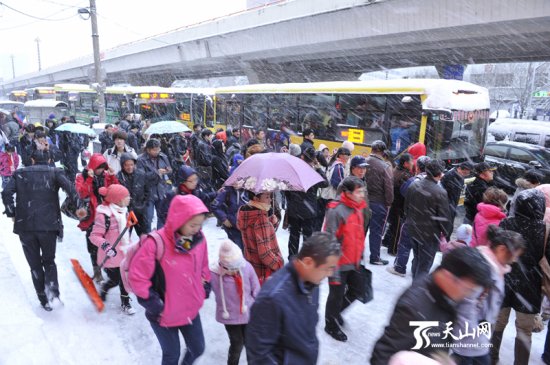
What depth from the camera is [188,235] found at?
9.45ft

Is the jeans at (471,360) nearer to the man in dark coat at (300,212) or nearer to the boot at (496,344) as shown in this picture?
the boot at (496,344)

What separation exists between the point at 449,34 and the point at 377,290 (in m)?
12.3

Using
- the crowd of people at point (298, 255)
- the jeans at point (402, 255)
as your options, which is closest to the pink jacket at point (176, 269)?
the crowd of people at point (298, 255)

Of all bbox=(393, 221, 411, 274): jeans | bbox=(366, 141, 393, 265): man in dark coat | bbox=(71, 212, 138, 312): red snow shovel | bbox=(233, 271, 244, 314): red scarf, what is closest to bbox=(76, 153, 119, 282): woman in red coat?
bbox=(71, 212, 138, 312): red snow shovel

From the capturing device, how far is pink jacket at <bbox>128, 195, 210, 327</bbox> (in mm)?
2742

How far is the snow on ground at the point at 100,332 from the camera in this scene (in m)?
3.70

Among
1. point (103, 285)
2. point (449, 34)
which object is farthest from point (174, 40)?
point (103, 285)

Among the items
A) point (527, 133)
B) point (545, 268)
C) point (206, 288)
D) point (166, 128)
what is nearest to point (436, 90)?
point (166, 128)

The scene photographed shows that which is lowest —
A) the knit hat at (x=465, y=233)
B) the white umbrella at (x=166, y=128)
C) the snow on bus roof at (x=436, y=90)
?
the knit hat at (x=465, y=233)

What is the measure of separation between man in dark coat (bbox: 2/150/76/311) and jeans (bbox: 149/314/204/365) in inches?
87.4

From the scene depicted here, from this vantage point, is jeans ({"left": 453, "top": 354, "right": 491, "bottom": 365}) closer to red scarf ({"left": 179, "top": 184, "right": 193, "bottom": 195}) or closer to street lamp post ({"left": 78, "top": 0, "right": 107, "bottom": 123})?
red scarf ({"left": 179, "top": 184, "right": 193, "bottom": 195})

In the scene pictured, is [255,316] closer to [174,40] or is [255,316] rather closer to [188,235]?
[188,235]

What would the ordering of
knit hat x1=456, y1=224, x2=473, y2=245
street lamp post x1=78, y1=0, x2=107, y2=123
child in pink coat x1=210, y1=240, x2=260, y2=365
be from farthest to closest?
street lamp post x1=78, y1=0, x2=107, y2=123
knit hat x1=456, y1=224, x2=473, y2=245
child in pink coat x1=210, y1=240, x2=260, y2=365

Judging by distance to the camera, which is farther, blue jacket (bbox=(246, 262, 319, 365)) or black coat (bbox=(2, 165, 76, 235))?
black coat (bbox=(2, 165, 76, 235))
